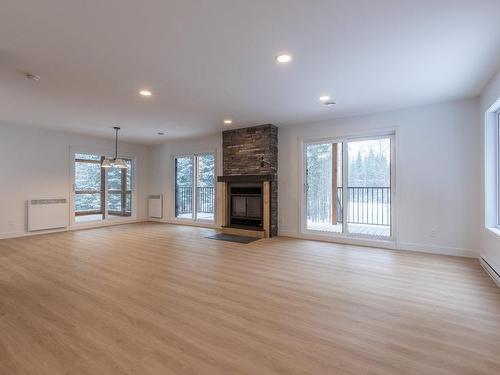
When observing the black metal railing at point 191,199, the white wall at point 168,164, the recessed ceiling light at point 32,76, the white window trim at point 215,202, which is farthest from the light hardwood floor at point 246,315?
the white wall at point 168,164

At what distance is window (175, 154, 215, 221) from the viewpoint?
25.0 ft

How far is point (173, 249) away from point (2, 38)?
11.8 feet

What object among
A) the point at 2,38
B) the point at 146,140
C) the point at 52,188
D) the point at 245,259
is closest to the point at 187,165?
the point at 146,140

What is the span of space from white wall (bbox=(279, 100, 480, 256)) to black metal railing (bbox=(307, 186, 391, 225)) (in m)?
0.74

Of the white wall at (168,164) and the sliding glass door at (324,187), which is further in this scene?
the white wall at (168,164)

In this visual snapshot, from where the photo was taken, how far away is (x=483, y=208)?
3.86 metres

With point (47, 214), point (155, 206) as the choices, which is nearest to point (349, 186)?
point (155, 206)

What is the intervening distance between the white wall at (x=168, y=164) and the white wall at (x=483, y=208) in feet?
18.8

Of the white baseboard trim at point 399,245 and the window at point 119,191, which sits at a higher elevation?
the window at point 119,191

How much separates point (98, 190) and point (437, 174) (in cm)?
824

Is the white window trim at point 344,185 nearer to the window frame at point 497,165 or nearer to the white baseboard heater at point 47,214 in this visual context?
the window frame at point 497,165

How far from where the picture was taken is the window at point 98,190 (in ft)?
23.7

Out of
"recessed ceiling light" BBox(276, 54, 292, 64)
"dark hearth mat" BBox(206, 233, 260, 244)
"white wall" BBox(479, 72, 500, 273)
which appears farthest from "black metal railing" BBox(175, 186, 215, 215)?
"white wall" BBox(479, 72, 500, 273)

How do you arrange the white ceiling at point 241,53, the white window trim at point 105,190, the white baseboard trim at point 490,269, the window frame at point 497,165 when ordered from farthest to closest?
the white window trim at point 105,190 → the window frame at point 497,165 → the white baseboard trim at point 490,269 → the white ceiling at point 241,53
